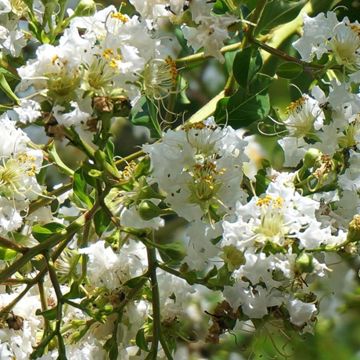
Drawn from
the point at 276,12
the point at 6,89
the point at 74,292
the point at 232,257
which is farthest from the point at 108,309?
the point at 276,12

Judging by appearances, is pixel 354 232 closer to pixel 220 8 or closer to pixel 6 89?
pixel 220 8

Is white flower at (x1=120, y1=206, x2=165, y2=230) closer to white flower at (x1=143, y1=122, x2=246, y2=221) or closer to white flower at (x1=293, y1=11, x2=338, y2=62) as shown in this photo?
white flower at (x1=143, y1=122, x2=246, y2=221)

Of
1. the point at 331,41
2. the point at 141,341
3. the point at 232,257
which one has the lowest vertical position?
the point at 141,341

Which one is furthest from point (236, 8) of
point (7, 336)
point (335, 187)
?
point (7, 336)

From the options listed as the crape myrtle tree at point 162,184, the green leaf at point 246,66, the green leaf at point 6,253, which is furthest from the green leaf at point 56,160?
the green leaf at point 246,66

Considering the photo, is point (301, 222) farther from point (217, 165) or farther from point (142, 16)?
point (142, 16)
